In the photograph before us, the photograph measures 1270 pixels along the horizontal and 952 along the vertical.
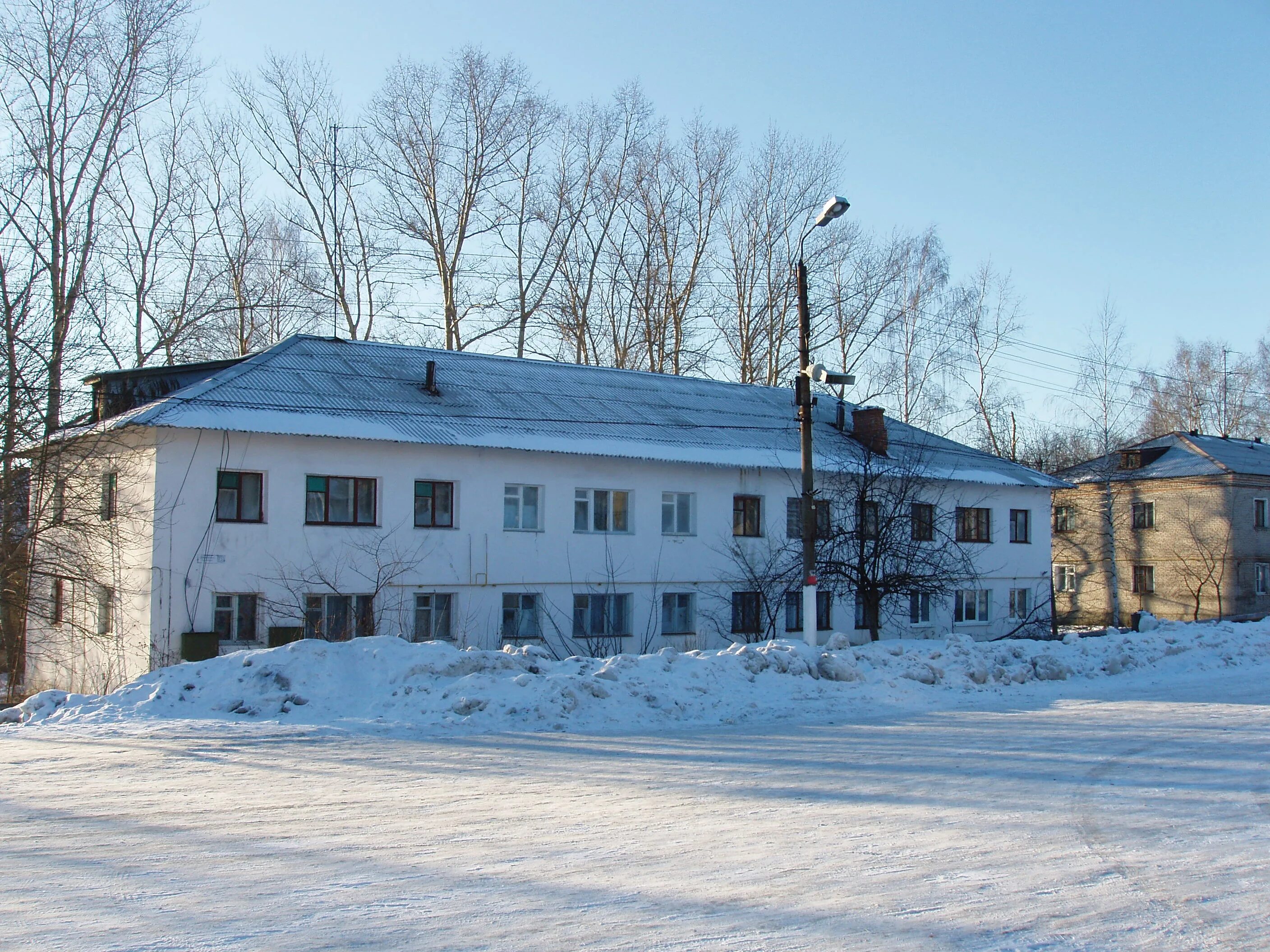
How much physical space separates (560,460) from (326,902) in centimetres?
1888

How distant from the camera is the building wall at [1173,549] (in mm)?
43250

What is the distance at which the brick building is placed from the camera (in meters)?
43.3

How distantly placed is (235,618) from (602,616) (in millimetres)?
8208

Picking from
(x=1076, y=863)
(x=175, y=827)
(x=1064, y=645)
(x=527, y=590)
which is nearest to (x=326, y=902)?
(x=175, y=827)

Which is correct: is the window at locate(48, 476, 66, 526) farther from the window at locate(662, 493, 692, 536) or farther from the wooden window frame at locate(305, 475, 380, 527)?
the window at locate(662, 493, 692, 536)

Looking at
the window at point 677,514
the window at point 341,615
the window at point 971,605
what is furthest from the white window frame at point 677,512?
the window at point 971,605

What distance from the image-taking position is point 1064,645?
19.2 m

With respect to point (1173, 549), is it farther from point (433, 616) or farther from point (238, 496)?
point (238, 496)

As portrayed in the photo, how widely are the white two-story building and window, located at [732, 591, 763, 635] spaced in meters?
0.06

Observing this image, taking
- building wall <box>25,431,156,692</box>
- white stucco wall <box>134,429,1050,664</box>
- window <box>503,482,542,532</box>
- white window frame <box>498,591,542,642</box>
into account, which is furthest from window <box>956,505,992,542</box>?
building wall <box>25,431,156,692</box>

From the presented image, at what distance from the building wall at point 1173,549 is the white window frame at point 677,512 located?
21420 millimetres

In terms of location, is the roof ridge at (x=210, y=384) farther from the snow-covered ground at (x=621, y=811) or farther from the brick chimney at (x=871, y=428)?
the brick chimney at (x=871, y=428)

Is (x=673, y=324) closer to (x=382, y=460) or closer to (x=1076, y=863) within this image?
(x=382, y=460)

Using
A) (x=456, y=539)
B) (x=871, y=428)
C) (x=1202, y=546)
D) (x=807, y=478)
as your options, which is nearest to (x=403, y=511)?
(x=456, y=539)
